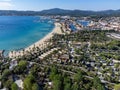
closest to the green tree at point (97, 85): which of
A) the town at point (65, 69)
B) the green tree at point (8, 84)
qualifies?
the town at point (65, 69)

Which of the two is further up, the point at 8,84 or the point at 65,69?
the point at 8,84

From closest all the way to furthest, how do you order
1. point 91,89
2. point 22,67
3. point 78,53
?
point 91,89 → point 22,67 → point 78,53

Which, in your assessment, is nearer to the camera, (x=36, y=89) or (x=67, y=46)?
(x=36, y=89)

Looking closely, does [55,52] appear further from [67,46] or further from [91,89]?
[91,89]

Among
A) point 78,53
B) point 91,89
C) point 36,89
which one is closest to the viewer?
point 36,89

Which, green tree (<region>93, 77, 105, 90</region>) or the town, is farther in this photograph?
the town

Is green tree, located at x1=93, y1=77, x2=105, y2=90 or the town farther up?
green tree, located at x1=93, y1=77, x2=105, y2=90

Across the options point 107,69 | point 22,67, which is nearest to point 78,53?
point 107,69

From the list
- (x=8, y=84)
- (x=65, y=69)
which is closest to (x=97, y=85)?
(x=65, y=69)

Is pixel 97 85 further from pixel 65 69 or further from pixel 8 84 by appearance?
pixel 8 84

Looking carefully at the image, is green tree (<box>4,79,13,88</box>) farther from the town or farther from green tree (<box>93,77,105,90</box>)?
green tree (<box>93,77,105,90</box>)

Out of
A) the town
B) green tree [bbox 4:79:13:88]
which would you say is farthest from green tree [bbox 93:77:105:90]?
green tree [bbox 4:79:13:88]
